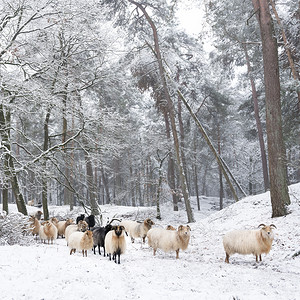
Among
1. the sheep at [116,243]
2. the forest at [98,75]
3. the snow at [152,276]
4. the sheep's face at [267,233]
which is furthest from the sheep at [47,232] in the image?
the sheep's face at [267,233]

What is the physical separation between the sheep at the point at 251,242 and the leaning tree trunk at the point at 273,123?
3369mm

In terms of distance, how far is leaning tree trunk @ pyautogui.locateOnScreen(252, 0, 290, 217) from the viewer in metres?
10.2

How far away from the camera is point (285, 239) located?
8.55 m

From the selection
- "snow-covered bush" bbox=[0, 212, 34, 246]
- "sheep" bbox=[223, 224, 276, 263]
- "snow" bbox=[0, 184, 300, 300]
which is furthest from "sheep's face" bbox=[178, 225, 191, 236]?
"snow-covered bush" bbox=[0, 212, 34, 246]

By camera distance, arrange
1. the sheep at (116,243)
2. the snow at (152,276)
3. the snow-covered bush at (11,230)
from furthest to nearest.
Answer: the snow-covered bush at (11,230), the sheep at (116,243), the snow at (152,276)

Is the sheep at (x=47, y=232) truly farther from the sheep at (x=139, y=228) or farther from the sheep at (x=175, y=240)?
the sheep at (x=175, y=240)

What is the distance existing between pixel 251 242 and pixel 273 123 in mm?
A: 5072

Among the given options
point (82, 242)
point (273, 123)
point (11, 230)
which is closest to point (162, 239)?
point (82, 242)

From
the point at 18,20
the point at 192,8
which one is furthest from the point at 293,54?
the point at 18,20

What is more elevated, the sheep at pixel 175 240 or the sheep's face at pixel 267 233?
the sheep's face at pixel 267 233

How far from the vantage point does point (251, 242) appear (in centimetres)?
725

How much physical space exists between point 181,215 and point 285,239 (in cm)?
1350

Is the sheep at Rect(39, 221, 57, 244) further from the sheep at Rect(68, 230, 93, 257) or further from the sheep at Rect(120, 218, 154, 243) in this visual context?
the sheep at Rect(120, 218, 154, 243)

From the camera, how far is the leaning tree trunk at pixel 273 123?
33.5ft
